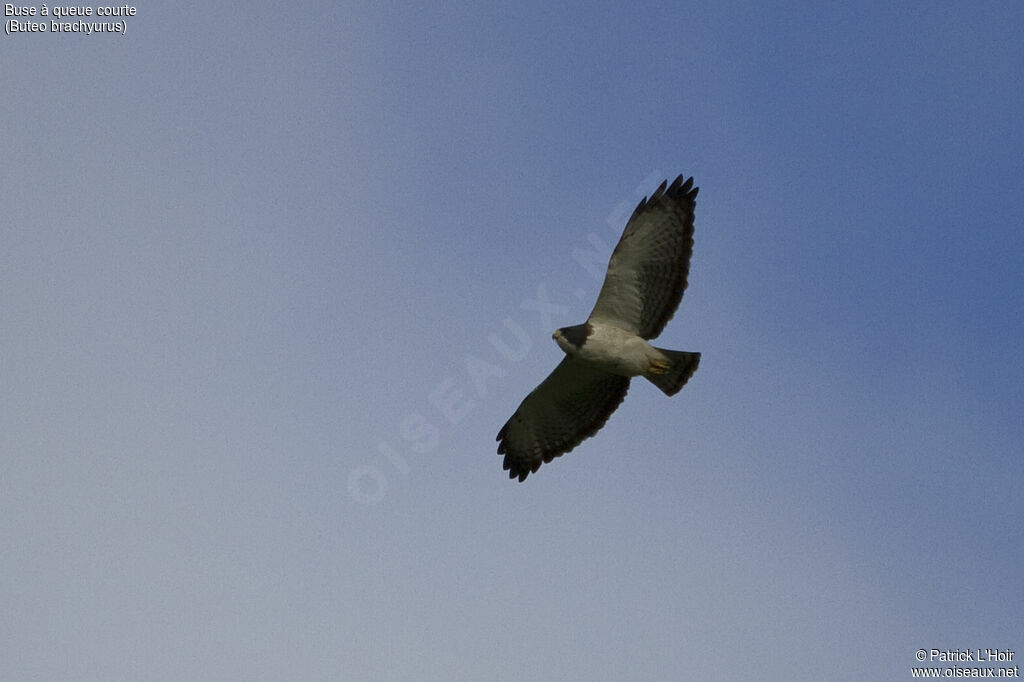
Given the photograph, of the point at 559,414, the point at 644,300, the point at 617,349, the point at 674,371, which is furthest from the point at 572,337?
the point at 559,414

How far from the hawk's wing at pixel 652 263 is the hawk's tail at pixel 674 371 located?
0.38 metres

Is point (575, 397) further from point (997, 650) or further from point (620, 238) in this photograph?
point (997, 650)

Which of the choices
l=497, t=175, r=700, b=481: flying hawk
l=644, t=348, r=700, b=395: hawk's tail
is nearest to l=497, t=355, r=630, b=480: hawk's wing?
l=497, t=175, r=700, b=481: flying hawk

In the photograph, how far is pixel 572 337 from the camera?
14.2 metres

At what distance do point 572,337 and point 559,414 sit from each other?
66.9 inches

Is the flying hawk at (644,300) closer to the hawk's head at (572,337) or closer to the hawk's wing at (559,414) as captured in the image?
the hawk's head at (572,337)

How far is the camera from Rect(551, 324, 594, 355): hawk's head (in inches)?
558

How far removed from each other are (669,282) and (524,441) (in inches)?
125

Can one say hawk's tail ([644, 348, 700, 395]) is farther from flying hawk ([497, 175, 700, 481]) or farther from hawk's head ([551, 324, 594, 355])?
hawk's head ([551, 324, 594, 355])

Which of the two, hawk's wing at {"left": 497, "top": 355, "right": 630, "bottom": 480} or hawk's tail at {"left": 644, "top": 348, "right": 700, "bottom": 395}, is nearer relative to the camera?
hawk's tail at {"left": 644, "top": 348, "right": 700, "bottom": 395}

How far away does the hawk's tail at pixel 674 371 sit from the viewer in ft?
46.6

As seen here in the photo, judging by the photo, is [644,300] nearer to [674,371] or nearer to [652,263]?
[652,263]

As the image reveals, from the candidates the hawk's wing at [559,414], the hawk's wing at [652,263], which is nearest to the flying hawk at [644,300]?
the hawk's wing at [652,263]

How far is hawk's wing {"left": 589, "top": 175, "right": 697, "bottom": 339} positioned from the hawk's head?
40 centimetres
